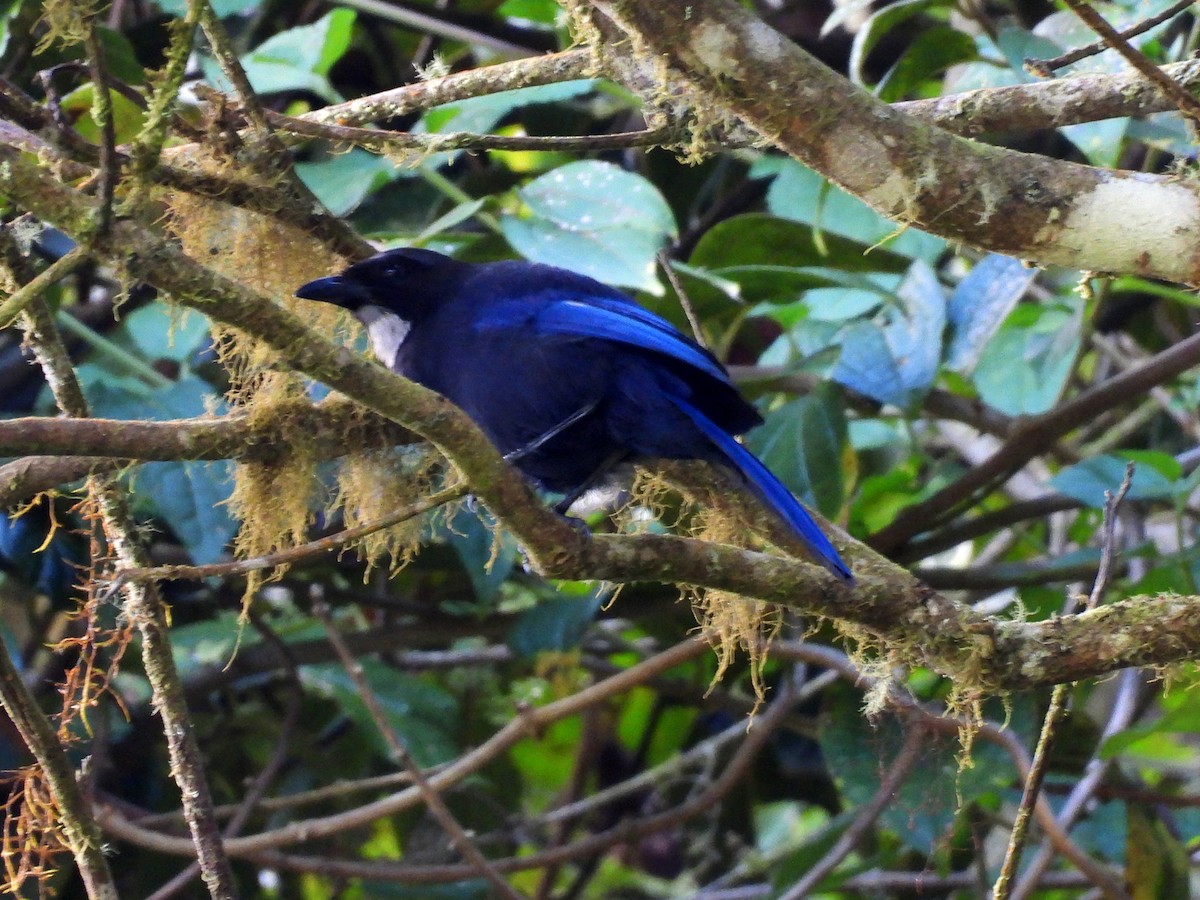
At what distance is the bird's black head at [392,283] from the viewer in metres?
2.40

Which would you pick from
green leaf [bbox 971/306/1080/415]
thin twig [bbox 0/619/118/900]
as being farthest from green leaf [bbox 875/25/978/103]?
thin twig [bbox 0/619/118/900]

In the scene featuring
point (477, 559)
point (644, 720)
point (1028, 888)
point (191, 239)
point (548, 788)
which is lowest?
point (548, 788)

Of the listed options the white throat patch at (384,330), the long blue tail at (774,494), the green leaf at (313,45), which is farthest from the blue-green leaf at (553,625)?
the green leaf at (313,45)

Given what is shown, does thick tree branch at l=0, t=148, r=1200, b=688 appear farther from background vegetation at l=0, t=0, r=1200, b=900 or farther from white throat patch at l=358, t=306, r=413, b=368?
white throat patch at l=358, t=306, r=413, b=368

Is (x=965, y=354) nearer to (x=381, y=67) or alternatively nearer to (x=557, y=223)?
(x=557, y=223)

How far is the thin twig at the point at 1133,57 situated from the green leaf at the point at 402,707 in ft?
7.89

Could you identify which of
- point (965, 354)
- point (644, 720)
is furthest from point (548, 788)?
point (965, 354)

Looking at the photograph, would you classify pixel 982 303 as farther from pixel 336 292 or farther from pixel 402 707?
pixel 402 707

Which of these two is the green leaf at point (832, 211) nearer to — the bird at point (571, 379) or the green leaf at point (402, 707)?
the bird at point (571, 379)

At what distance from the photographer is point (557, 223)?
2.84 meters

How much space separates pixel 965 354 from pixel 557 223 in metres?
0.97

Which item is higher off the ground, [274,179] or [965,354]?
[274,179]

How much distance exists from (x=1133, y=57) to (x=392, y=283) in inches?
54.2

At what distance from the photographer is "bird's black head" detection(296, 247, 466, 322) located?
240cm
